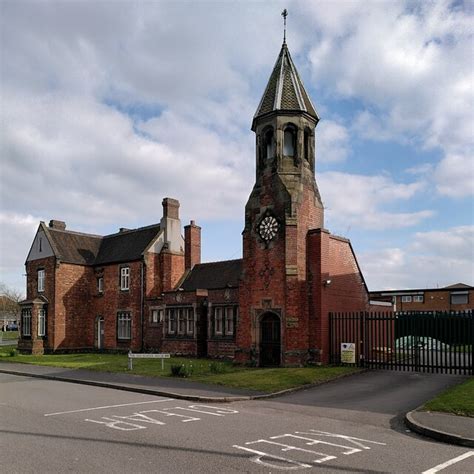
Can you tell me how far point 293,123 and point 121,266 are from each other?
18480mm

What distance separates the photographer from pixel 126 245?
130 ft

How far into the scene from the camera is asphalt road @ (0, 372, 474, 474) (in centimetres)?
834

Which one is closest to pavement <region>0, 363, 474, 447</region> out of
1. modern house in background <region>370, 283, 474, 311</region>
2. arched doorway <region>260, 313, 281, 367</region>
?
arched doorway <region>260, 313, 281, 367</region>

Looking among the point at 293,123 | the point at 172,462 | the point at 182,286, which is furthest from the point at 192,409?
the point at 182,286

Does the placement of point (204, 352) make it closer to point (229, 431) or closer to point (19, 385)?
point (19, 385)

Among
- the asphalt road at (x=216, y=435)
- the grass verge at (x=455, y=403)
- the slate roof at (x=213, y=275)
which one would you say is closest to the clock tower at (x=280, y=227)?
the slate roof at (x=213, y=275)

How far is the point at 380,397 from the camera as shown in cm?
1617

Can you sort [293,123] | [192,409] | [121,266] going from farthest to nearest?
[121,266], [293,123], [192,409]

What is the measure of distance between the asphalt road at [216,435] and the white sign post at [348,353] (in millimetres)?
5642

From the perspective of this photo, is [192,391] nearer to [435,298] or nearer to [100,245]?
[100,245]

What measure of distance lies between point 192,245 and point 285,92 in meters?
13.7

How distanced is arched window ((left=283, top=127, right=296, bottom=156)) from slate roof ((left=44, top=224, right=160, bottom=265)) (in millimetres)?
14926

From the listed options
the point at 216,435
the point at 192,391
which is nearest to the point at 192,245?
the point at 192,391

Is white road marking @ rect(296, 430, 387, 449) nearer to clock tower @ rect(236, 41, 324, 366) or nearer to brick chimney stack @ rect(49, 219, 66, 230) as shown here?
clock tower @ rect(236, 41, 324, 366)
